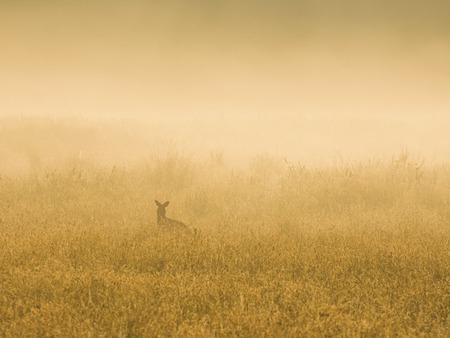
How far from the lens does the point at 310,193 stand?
7906 mm

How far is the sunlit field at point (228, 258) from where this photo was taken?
3.00m

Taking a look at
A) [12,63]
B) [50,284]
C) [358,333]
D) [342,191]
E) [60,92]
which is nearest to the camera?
[358,333]

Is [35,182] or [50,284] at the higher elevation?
[35,182]

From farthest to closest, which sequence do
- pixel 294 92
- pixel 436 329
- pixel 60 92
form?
pixel 294 92
pixel 60 92
pixel 436 329

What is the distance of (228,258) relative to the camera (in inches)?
168

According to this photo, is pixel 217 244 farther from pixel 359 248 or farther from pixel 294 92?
pixel 294 92

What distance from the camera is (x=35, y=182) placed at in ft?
26.5

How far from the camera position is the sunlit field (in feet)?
9.83

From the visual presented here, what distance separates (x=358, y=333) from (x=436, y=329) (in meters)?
0.69

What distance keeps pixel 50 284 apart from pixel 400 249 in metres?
3.32

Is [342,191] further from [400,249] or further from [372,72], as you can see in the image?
[372,72]

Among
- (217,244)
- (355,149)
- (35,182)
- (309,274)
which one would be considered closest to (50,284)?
Result: (217,244)

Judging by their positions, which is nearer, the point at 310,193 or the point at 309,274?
the point at 309,274

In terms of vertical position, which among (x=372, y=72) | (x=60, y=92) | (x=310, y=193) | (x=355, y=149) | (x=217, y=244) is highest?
(x=372, y=72)
